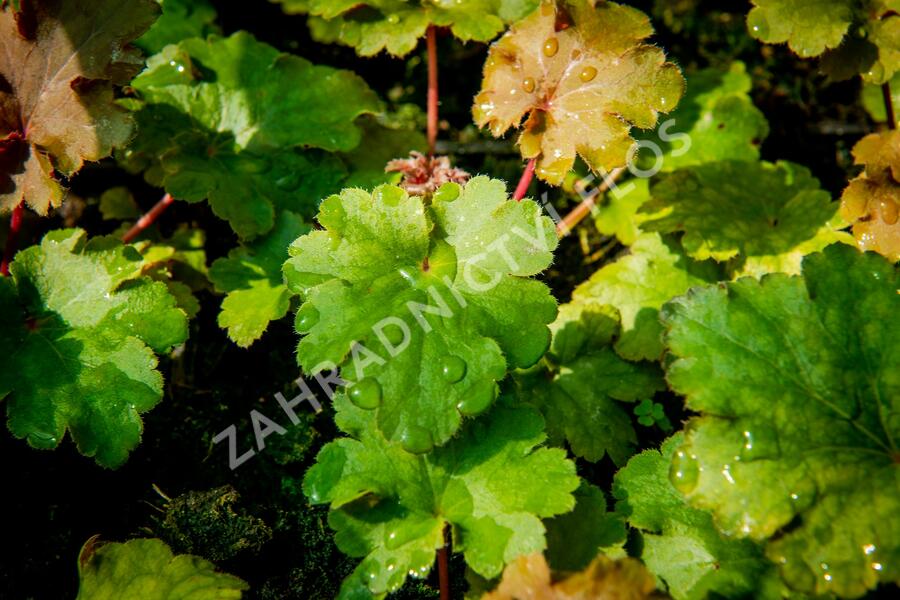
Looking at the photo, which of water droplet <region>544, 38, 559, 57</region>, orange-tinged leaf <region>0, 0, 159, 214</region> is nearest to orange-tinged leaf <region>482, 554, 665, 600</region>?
water droplet <region>544, 38, 559, 57</region>

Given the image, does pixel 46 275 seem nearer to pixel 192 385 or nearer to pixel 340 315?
pixel 192 385

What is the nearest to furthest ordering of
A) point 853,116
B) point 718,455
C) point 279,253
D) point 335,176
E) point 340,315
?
point 718,455 < point 340,315 < point 279,253 < point 335,176 < point 853,116

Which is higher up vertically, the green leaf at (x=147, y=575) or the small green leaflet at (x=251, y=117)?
the small green leaflet at (x=251, y=117)

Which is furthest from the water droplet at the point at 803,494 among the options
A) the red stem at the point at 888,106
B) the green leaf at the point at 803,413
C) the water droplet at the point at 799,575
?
the red stem at the point at 888,106

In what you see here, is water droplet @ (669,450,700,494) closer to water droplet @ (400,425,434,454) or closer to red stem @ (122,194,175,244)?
water droplet @ (400,425,434,454)

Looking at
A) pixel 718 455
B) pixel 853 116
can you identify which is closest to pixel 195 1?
pixel 718 455

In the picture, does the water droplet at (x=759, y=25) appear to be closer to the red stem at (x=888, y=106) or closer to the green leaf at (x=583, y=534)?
the red stem at (x=888, y=106)
